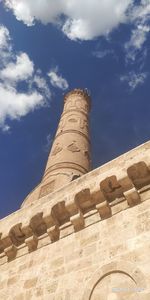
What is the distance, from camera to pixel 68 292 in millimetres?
4742

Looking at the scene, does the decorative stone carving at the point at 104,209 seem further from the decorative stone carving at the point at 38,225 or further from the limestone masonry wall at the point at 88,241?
the decorative stone carving at the point at 38,225

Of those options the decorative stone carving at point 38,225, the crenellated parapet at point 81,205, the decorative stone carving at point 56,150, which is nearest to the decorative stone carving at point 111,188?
the crenellated parapet at point 81,205

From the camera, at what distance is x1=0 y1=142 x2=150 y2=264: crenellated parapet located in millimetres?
5133

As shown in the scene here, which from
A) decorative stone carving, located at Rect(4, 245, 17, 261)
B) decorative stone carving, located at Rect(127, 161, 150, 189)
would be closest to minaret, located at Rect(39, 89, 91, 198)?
decorative stone carving, located at Rect(4, 245, 17, 261)

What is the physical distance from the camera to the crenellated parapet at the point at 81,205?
5133 millimetres

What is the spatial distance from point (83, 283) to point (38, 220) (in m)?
1.63

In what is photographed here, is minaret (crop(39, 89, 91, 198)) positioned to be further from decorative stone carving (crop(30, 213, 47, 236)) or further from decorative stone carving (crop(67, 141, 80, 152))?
decorative stone carving (crop(30, 213, 47, 236))

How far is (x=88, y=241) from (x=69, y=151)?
244 inches

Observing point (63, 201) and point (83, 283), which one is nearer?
point (83, 283)

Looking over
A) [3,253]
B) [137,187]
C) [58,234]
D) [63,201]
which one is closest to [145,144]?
[137,187]

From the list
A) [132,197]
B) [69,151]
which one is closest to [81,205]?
[132,197]

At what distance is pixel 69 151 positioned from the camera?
1121cm

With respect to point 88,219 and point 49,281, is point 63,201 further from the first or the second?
point 49,281

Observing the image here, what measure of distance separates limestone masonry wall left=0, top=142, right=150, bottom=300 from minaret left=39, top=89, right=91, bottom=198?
3.34 m
